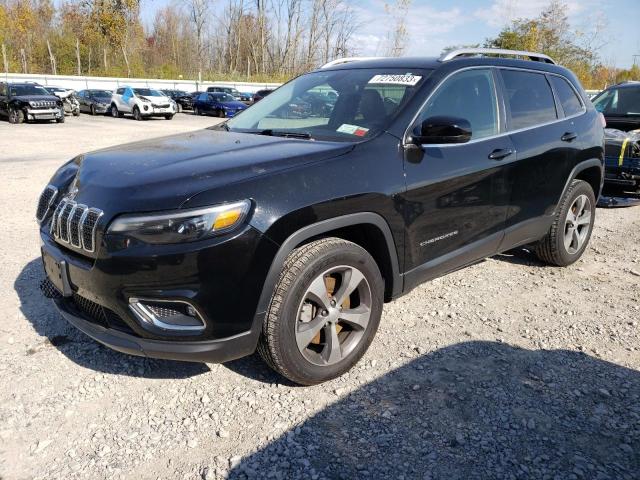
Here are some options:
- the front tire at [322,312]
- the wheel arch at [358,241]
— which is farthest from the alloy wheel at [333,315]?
the wheel arch at [358,241]

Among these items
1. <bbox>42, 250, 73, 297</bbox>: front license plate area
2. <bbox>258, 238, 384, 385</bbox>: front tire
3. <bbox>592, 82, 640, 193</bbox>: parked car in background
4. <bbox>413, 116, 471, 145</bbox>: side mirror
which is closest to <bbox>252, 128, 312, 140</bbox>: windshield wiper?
<bbox>413, 116, 471, 145</bbox>: side mirror

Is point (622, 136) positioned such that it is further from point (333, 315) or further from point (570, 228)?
point (333, 315)

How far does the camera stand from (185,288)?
2299 mm

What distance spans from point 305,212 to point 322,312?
58cm

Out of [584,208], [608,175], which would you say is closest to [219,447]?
[584,208]

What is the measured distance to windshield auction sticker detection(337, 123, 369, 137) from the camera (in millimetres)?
3064

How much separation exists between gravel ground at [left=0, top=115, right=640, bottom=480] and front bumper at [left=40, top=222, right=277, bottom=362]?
1.38 ft

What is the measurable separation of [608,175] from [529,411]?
5929 millimetres

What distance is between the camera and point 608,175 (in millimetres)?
7391

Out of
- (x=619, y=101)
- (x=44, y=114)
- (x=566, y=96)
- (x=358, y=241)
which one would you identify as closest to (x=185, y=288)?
(x=358, y=241)

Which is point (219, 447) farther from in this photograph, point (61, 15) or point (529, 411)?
point (61, 15)

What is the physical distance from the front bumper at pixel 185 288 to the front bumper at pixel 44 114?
2133 centimetres

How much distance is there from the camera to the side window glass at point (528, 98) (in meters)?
3.84

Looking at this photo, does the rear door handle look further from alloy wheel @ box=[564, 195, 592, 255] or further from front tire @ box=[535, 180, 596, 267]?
alloy wheel @ box=[564, 195, 592, 255]
